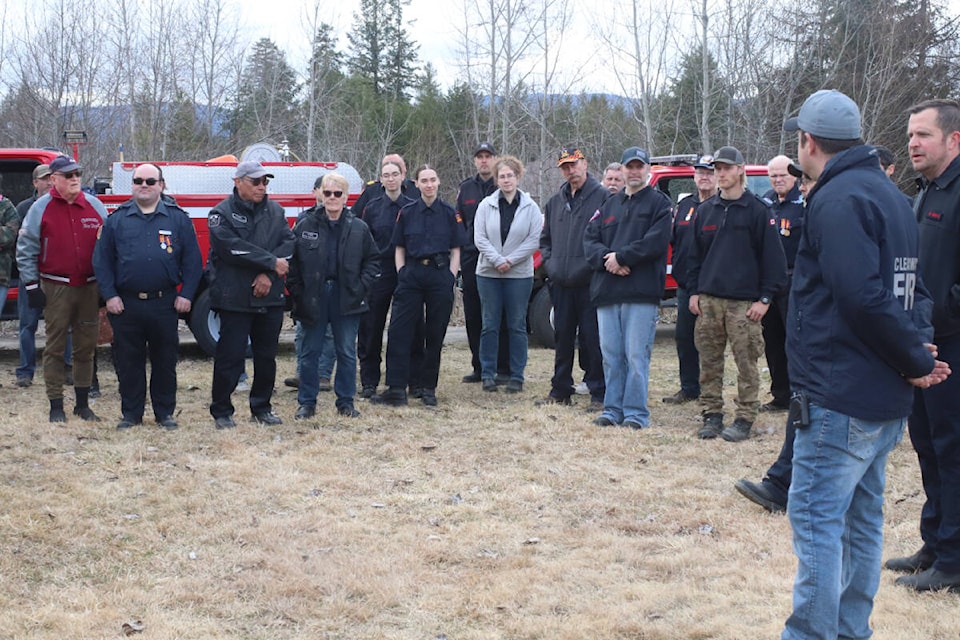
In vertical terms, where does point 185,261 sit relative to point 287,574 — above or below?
above

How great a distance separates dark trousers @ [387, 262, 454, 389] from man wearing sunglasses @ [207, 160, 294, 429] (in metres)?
1.15

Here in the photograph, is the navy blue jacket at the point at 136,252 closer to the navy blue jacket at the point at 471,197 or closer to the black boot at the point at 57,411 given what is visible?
the black boot at the point at 57,411

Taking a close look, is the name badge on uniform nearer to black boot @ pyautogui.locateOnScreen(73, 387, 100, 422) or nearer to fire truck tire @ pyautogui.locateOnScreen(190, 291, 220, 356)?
black boot @ pyautogui.locateOnScreen(73, 387, 100, 422)

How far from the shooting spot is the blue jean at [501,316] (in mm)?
8969

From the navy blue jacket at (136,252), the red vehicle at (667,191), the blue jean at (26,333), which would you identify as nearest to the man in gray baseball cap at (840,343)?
the navy blue jacket at (136,252)

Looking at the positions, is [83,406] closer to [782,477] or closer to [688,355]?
[688,355]

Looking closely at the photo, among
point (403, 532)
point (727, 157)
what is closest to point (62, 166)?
point (403, 532)

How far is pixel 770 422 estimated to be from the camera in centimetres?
769

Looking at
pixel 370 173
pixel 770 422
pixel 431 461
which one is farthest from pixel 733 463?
pixel 370 173

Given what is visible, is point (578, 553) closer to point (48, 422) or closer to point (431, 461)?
point (431, 461)

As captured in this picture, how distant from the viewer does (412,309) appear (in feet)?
Result: 27.3

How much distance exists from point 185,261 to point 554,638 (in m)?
4.62

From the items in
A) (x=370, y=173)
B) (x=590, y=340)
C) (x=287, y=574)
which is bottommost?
(x=287, y=574)

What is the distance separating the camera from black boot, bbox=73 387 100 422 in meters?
7.56
